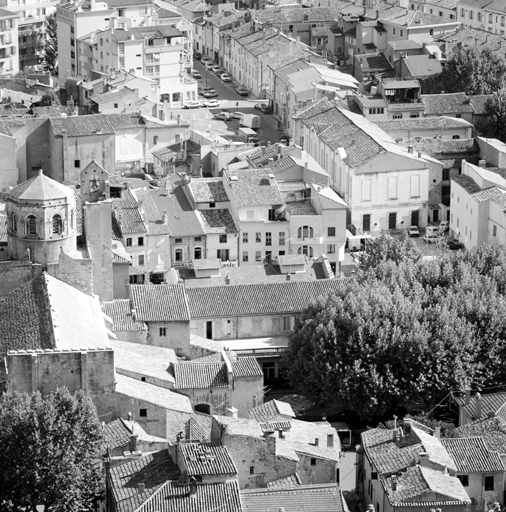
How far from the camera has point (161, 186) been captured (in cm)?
11912

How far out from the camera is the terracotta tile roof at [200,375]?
8800cm

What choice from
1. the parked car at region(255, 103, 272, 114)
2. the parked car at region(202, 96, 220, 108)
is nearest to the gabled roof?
the parked car at region(255, 103, 272, 114)

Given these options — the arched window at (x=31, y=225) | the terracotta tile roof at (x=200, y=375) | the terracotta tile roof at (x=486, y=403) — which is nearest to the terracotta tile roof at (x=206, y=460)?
the terracotta tile roof at (x=200, y=375)

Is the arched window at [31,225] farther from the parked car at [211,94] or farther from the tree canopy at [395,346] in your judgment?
the parked car at [211,94]

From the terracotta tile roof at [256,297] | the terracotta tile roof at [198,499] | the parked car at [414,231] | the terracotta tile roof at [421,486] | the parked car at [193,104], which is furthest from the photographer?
the parked car at [193,104]

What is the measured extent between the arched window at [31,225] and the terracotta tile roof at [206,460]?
1929 centimetres

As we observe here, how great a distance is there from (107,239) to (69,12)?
7402 cm

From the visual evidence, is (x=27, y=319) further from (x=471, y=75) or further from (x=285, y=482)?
(x=471, y=75)

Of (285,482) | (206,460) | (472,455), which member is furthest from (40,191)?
(472,455)

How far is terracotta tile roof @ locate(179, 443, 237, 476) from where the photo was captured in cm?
7188

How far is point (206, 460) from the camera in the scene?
7256cm

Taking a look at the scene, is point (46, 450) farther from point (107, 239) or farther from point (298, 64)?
point (298, 64)

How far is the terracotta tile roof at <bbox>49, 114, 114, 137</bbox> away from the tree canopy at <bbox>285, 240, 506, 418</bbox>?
39.3 m

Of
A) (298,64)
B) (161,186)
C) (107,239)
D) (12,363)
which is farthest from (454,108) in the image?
(12,363)
